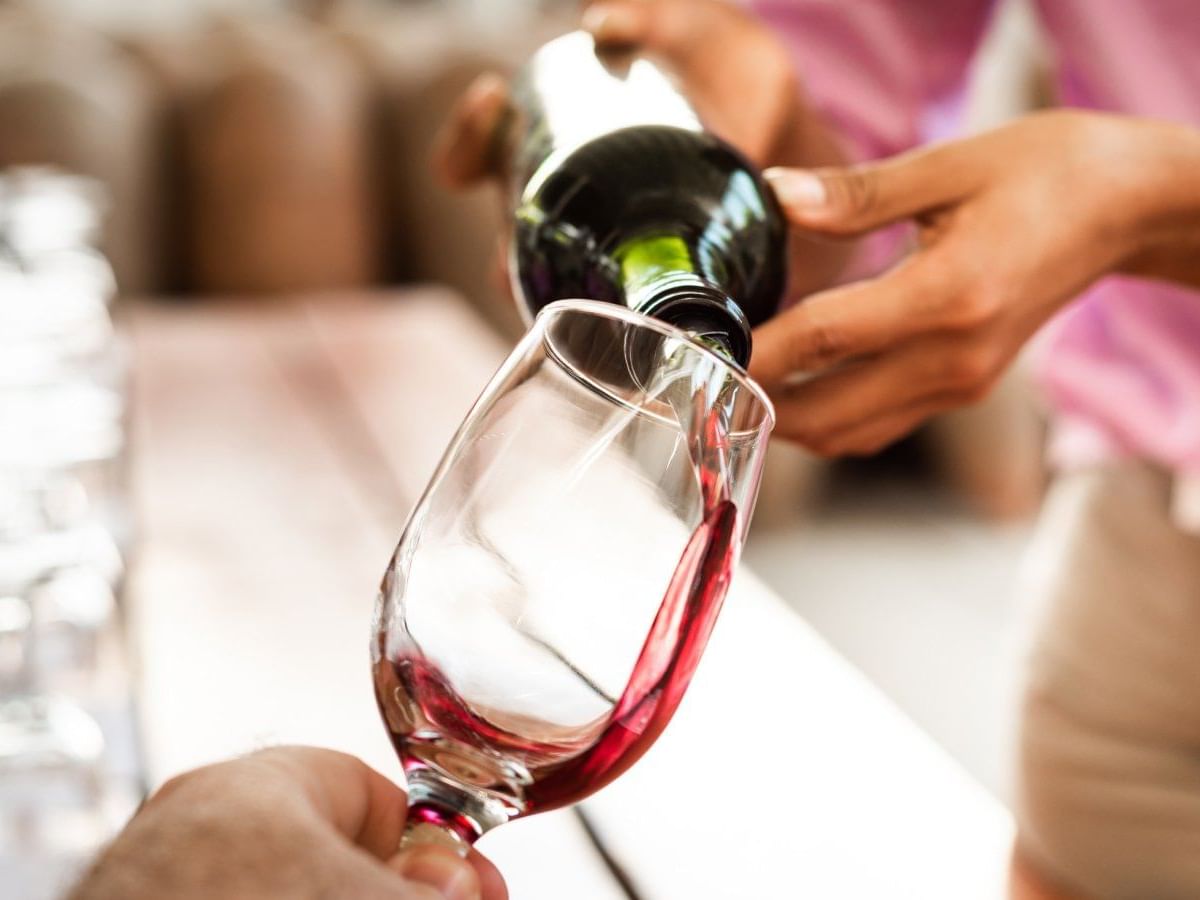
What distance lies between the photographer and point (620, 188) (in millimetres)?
532

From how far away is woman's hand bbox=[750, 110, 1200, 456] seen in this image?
0.52m

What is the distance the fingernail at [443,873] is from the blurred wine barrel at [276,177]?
2113 mm

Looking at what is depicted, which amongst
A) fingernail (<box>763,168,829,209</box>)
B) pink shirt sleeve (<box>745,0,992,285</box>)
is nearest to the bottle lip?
fingernail (<box>763,168,829,209</box>)

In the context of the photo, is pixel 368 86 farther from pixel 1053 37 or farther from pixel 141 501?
pixel 1053 37

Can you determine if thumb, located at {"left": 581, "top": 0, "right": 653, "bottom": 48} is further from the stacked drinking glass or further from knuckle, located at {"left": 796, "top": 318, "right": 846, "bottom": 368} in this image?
the stacked drinking glass

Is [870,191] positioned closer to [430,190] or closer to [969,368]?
[969,368]

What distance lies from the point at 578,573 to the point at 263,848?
109 mm

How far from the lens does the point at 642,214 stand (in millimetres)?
526

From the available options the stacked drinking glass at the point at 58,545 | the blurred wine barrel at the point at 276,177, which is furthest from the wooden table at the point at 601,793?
the blurred wine barrel at the point at 276,177

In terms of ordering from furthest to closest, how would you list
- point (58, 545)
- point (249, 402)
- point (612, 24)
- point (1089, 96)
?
point (249, 402) < point (58, 545) < point (1089, 96) < point (612, 24)

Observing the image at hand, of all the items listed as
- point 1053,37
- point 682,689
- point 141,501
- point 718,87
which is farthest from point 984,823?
point 141,501

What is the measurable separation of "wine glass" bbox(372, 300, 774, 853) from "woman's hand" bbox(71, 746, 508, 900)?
0.09 feet

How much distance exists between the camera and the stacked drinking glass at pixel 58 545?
2.65 feet

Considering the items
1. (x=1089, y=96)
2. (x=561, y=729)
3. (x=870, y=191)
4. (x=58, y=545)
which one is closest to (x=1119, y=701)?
(x=1089, y=96)
